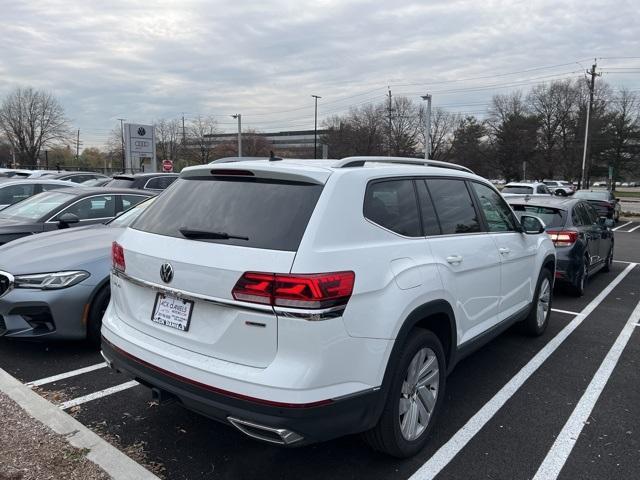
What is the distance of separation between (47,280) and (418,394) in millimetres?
3250

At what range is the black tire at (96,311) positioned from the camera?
4492 mm

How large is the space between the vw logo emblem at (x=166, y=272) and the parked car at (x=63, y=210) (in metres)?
4.42

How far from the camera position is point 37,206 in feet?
24.1

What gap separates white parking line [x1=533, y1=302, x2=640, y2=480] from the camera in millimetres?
3069

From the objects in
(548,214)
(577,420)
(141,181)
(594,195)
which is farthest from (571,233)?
(594,195)

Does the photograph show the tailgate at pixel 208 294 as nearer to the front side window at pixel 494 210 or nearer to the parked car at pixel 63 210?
the front side window at pixel 494 210

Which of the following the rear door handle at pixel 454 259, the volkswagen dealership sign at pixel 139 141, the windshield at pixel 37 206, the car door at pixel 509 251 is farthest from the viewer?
the volkswagen dealership sign at pixel 139 141

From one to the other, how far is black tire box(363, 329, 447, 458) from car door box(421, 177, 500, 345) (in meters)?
0.39

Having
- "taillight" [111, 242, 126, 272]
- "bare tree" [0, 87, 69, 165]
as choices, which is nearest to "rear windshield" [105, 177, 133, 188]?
"taillight" [111, 242, 126, 272]

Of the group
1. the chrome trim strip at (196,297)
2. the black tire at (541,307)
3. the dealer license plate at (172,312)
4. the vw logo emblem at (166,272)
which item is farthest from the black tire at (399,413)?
the black tire at (541,307)

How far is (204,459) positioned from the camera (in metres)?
3.07

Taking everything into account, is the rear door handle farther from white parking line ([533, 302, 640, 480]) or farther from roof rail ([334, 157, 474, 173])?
white parking line ([533, 302, 640, 480])

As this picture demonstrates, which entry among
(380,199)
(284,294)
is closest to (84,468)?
(284,294)

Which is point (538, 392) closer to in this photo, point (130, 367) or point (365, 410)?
point (365, 410)
